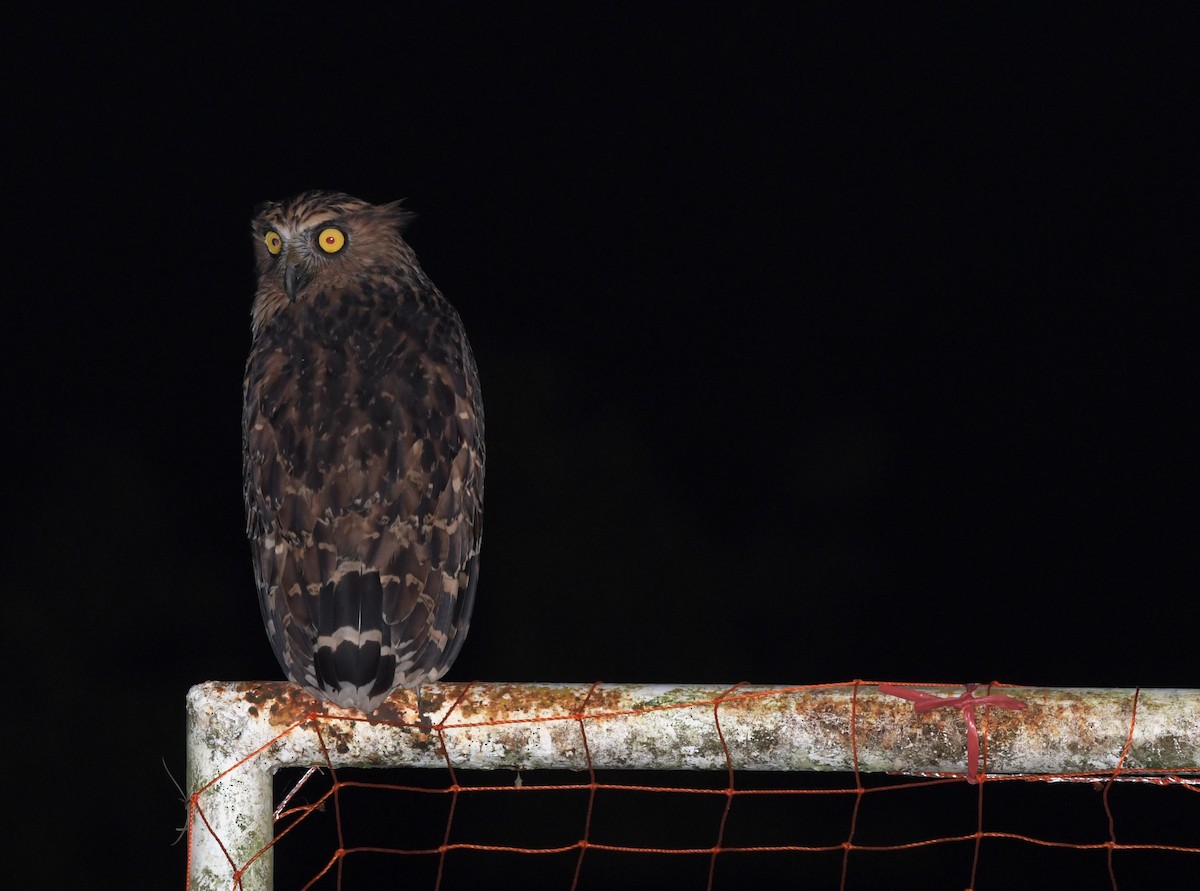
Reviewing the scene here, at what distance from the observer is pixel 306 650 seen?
2391 mm

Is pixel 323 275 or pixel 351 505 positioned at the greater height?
pixel 323 275

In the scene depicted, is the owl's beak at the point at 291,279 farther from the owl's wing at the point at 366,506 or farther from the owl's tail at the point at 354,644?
the owl's tail at the point at 354,644

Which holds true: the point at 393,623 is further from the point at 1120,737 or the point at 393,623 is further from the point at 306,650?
the point at 1120,737

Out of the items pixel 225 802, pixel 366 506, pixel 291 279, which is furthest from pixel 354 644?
pixel 291 279

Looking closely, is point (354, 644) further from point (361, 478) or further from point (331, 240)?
point (331, 240)

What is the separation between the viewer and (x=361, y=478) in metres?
2.53

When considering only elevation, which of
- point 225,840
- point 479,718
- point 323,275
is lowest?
point 225,840

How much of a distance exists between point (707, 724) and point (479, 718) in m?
0.35

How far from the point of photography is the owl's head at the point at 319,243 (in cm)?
299

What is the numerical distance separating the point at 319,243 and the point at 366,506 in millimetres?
848

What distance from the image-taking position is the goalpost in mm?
1730

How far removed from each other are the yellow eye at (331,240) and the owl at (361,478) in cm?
3

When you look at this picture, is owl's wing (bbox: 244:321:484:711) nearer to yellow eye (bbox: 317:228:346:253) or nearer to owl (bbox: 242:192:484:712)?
owl (bbox: 242:192:484:712)

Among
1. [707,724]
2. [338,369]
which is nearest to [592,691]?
[707,724]
